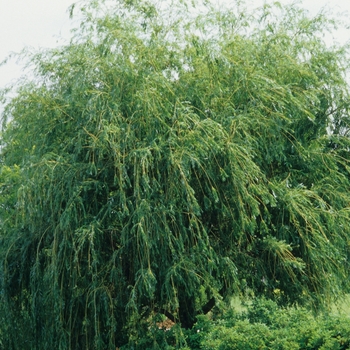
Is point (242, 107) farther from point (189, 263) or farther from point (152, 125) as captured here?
point (189, 263)

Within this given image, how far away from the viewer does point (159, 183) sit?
719 cm

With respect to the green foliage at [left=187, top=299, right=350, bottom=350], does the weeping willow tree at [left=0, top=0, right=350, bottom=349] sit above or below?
above

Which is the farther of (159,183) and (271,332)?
(159,183)

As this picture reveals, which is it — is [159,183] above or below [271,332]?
above

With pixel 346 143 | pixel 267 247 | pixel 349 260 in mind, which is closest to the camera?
pixel 267 247

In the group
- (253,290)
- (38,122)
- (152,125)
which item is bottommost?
(253,290)

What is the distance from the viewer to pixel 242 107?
809cm

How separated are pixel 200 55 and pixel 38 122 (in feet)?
6.21

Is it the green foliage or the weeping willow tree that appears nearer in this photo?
the green foliage

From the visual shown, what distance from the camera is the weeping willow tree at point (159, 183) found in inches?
282

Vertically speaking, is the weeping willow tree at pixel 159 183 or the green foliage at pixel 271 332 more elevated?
the weeping willow tree at pixel 159 183

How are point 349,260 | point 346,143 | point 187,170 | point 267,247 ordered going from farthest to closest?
point 346,143 → point 349,260 → point 267,247 → point 187,170

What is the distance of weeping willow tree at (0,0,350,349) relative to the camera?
7152mm

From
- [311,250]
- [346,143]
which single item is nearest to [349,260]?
[311,250]
